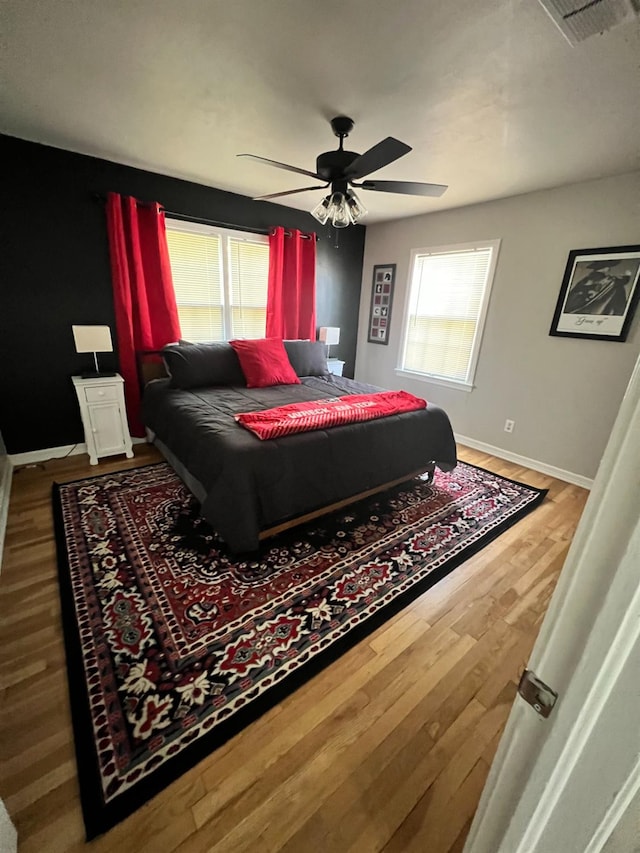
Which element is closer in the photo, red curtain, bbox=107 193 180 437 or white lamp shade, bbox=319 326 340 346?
red curtain, bbox=107 193 180 437

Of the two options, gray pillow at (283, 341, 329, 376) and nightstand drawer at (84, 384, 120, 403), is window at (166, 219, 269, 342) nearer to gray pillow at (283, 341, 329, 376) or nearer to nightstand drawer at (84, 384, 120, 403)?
gray pillow at (283, 341, 329, 376)

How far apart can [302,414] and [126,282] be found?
6.85 feet

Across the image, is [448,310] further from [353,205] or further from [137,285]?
[137,285]

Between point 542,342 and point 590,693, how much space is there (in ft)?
11.0

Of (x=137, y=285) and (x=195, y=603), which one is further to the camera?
(x=137, y=285)

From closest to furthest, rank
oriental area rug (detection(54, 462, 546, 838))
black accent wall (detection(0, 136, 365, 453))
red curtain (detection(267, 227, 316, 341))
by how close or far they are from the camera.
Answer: oriental area rug (detection(54, 462, 546, 838)) → black accent wall (detection(0, 136, 365, 453)) → red curtain (detection(267, 227, 316, 341))

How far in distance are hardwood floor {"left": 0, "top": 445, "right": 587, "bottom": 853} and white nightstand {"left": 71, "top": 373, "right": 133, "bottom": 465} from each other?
4.20ft

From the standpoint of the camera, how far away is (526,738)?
0.48 meters

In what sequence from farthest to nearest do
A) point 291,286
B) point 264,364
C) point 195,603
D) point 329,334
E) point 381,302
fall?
point 381,302, point 329,334, point 291,286, point 264,364, point 195,603

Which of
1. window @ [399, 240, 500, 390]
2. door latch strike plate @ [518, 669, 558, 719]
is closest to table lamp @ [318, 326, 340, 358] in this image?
window @ [399, 240, 500, 390]

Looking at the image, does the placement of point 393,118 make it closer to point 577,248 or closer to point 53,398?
point 577,248

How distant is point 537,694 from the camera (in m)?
0.46

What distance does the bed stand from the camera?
6.06 ft

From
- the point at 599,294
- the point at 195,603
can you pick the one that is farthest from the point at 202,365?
the point at 599,294
